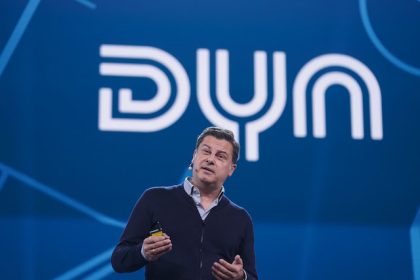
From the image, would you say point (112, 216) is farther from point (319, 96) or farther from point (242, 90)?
point (319, 96)

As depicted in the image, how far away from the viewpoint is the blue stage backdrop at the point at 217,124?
3.46m

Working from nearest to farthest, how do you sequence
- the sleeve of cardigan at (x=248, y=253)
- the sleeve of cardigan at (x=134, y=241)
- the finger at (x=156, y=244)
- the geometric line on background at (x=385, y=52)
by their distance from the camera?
the finger at (x=156, y=244) < the sleeve of cardigan at (x=134, y=241) < the sleeve of cardigan at (x=248, y=253) < the geometric line on background at (x=385, y=52)

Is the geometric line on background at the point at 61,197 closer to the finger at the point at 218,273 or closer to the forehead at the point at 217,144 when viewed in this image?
the forehead at the point at 217,144

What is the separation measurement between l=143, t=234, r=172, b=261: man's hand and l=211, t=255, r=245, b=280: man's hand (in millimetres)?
179

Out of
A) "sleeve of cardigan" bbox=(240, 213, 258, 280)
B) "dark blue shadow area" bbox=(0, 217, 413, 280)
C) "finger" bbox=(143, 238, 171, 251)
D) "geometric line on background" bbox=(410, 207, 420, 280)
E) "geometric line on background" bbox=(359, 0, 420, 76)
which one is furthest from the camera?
"geometric line on background" bbox=(359, 0, 420, 76)

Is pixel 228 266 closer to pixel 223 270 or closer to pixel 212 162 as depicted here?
pixel 223 270

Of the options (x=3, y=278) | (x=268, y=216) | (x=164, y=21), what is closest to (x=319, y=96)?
(x=268, y=216)

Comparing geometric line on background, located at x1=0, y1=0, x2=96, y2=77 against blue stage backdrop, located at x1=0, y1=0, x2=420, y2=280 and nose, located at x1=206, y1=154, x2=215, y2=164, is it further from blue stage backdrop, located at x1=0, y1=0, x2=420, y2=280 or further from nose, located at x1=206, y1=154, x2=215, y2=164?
nose, located at x1=206, y1=154, x2=215, y2=164

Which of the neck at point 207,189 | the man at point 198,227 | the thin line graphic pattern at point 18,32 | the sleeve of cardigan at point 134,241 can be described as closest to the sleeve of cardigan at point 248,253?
the man at point 198,227

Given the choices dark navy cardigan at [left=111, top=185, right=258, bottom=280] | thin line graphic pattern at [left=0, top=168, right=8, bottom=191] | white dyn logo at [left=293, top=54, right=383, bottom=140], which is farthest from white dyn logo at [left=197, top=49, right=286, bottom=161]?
dark navy cardigan at [left=111, top=185, right=258, bottom=280]

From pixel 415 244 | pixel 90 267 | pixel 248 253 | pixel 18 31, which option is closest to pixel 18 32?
pixel 18 31

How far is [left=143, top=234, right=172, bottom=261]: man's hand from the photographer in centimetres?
202

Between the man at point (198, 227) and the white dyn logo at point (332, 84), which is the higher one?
the white dyn logo at point (332, 84)

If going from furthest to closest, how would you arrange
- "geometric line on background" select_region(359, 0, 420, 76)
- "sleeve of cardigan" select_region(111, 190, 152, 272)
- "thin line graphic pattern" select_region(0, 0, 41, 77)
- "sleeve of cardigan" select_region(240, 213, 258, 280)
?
1. "geometric line on background" select_region(359, 0, 420, 76)
2. "thin line graphic pattern" select_region(0, 0, 41, 77)
3. "sleeve of cardigan" select_region(240, 213, 258, 280)
4. "sleeve of cardigan" select_region(111, 190, 152, 272)
